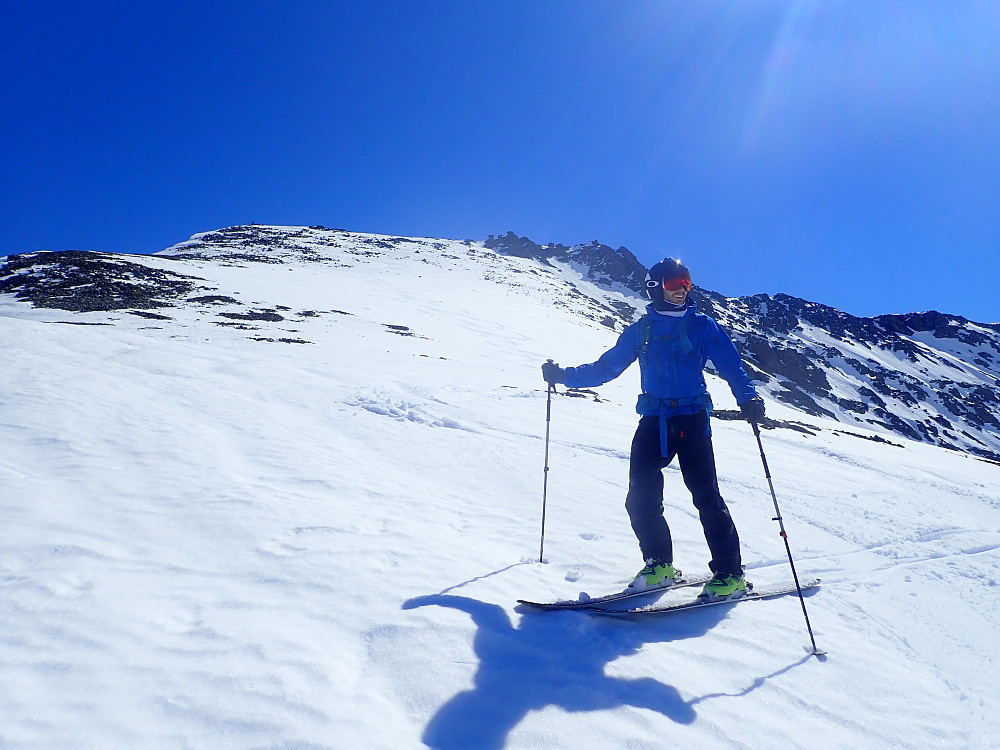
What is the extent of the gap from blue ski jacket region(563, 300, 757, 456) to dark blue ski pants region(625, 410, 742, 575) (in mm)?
107

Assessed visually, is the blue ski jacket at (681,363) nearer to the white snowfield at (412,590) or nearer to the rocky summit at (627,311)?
the white snowfield at (412,590)

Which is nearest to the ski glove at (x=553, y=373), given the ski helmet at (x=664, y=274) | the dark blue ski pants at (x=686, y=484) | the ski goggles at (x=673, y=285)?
the dark blue ski pants at (x=686, y=484)

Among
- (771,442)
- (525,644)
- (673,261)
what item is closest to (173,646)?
(525,644)

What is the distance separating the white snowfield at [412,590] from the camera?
97.9 inches

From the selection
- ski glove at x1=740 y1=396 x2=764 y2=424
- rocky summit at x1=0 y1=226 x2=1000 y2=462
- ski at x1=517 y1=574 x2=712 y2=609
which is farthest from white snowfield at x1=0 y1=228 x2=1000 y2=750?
rocky summit at x1=0 y1=226 x2=1000 y2=462

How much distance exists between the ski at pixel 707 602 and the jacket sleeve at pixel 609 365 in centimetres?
182

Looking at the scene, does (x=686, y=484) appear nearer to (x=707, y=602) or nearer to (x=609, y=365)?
(x=707, y=602)

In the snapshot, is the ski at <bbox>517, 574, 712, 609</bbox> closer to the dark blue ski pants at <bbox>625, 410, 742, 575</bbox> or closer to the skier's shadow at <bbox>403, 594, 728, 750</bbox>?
the skier's shadow at <bbox>403, 594, 728, 750</bbox>

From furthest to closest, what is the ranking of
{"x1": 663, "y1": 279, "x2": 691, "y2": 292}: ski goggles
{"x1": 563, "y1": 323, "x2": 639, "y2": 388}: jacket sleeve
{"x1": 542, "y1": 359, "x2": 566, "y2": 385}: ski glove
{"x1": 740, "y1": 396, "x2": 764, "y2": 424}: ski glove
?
1. {"x1": 542, "y1": 359, "x2": 566, "y2": 385}: ski glove
2. {"x1": 563, "y1": 323, "x2": 639, "y2": 388}: jacket sleeve
3. {"x1": 663, "y1": 279, "x2": 691, "y2": 292}: ski goggles
4. {"x1": 740, "y1": 396, "x2": 764, "y2": 424}: ski glove

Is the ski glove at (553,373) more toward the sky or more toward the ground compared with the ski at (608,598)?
more toward the sky

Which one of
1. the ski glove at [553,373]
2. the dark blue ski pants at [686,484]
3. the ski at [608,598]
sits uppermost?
the ski glove at [553,373]

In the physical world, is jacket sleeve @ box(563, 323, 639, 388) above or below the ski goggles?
below

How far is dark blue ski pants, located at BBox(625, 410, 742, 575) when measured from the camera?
4059mm

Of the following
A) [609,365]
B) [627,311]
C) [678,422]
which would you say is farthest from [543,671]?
[627,311]
